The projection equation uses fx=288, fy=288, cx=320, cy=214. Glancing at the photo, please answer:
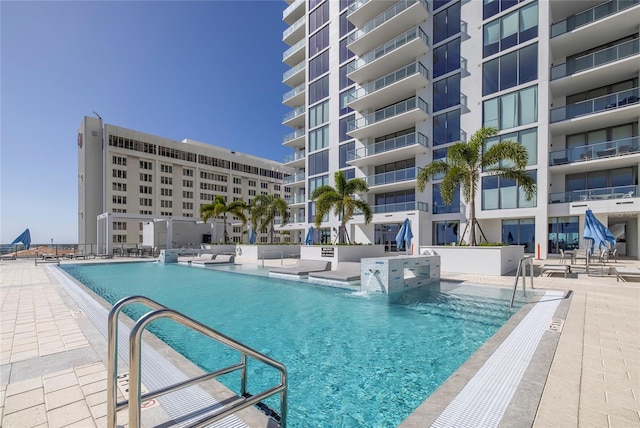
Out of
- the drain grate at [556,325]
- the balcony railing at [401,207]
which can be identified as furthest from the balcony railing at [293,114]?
the drain grate at [556,325]

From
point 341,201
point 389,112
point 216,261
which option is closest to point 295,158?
point 389,112

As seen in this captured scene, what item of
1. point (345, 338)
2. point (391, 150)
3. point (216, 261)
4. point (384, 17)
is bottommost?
point (216, 261)

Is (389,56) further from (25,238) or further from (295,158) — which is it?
(25,238)

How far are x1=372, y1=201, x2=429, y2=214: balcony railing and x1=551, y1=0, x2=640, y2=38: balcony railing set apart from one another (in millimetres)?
14111

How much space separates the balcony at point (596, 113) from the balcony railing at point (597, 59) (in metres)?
2.19

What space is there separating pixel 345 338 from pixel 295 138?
1298 inches

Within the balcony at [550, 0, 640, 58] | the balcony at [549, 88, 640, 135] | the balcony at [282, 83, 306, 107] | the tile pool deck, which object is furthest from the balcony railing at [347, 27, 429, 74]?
the tile pool deck

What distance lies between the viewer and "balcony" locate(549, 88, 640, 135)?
1759 centimetres

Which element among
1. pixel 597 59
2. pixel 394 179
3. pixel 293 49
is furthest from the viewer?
pixel 293 49

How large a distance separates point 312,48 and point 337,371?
36833 millimetres

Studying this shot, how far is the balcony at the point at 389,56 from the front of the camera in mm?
24031

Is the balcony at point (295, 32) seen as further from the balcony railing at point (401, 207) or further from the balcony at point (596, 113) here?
the balcony at point (596, 113)

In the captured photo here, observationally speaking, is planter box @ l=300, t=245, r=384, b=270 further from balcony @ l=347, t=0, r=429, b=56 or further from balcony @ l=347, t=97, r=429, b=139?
balcony @ l=347, t=0, r=429, b=56

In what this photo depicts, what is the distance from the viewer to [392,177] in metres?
25.8
